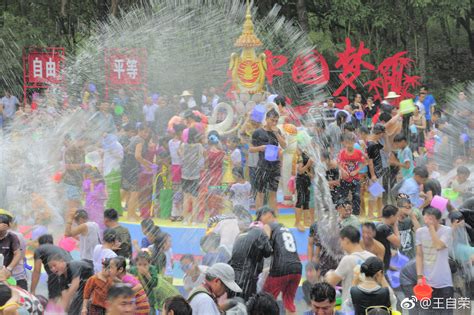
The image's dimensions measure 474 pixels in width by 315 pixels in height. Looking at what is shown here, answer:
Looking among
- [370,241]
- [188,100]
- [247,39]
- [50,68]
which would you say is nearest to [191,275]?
[370,241]

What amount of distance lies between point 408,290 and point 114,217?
295 cm

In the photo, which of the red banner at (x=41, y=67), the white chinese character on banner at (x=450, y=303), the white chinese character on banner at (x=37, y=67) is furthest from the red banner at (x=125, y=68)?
the white chinese character on banner at (x=450, y=303)

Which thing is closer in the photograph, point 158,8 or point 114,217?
point 114,217

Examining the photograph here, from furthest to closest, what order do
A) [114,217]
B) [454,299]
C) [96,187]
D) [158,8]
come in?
[158,8] → [96,187] → [114,217] → [454,299]

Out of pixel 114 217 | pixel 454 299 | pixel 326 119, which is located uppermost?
pixel 326 119

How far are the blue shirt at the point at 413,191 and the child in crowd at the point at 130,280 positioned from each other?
4395 millimetres

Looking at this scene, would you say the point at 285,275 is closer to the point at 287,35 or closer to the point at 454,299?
the point at 454,299

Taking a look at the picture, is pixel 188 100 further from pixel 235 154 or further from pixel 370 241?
pixel 370 241

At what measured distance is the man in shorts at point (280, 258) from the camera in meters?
9.45

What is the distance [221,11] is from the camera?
75.2 ft

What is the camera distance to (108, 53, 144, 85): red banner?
74.8ft

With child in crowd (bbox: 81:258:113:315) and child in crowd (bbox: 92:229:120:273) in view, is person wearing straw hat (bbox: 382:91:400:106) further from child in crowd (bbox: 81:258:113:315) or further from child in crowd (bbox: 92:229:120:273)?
child in crowd (bbox: 81:258:113:315)

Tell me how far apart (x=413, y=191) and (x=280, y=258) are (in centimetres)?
275

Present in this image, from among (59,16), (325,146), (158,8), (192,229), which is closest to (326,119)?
(325,146)
